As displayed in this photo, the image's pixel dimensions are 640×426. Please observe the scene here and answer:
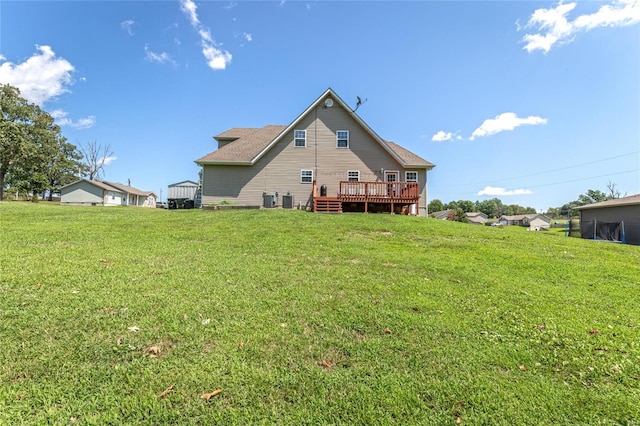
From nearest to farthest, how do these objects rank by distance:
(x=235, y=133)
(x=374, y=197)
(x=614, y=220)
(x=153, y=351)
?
(x=153, y=351) < (x=374, y=197) < (x=614, y=220) < (x=235, y=133)

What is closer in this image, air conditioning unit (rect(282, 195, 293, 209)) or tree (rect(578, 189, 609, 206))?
air conditioning unit (rect(282, 195, 293, 209))

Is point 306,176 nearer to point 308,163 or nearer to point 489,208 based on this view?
point 308,163

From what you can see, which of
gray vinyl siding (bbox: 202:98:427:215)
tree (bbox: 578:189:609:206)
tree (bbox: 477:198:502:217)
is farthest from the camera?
tree (bbox: 477:198:502:217)

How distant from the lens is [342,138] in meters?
18.2

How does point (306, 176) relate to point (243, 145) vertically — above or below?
below

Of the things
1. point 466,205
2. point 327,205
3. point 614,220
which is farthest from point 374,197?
point 466,205

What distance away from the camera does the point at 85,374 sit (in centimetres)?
238

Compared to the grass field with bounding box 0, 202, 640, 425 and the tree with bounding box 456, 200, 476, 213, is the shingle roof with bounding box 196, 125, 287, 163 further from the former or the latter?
the tree with bounding box 456, 200, 476, 213

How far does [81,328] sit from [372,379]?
9.87ft

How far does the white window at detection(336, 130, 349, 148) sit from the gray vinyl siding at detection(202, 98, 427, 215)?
200 mm

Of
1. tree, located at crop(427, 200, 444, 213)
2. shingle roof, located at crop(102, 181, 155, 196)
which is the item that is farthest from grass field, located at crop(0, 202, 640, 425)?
tree, located at crop(427, 200, 444, 213)

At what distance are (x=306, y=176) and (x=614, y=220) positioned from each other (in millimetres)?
22941

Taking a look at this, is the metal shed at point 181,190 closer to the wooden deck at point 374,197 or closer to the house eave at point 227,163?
the house eave at point 227,163

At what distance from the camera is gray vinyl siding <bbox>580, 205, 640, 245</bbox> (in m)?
19.4
